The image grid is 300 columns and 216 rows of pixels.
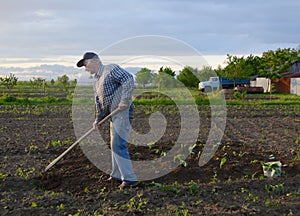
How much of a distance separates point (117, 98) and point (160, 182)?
4.07 feet

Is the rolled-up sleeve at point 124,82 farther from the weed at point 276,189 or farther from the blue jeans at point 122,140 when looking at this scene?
the weed at point 276,189

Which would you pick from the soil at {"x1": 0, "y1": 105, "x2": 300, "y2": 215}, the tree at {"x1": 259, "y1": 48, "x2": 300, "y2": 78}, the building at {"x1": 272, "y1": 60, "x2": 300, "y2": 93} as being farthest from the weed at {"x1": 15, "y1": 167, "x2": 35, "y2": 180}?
the building at {"x1": 272, "y1": 60, "x2": 300, "y2": 93}

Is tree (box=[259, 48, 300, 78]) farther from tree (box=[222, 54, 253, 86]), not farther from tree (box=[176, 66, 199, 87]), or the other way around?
tree (box=[176, 66, 199, 87])

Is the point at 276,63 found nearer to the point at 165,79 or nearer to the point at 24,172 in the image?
the point at 165,79

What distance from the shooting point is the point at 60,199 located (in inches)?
172

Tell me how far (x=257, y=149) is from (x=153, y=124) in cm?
412

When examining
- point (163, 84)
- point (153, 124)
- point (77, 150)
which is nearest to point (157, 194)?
point (77, 150)

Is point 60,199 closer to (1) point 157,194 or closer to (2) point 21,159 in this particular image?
(1) point 157,194

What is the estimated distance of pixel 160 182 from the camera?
203 inches

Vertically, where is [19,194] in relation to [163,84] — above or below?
below

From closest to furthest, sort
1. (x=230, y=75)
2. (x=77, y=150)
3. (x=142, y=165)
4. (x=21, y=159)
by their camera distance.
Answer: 1. (x=142, y=165)
2. (x=21, y=159)
3. (x=77, y=150)
4. (x=230, y=75)

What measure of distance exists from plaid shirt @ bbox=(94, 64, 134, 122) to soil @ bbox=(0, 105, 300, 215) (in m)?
1.03

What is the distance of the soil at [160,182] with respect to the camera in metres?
4.07

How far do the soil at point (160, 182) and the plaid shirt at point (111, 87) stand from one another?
3.37ft
